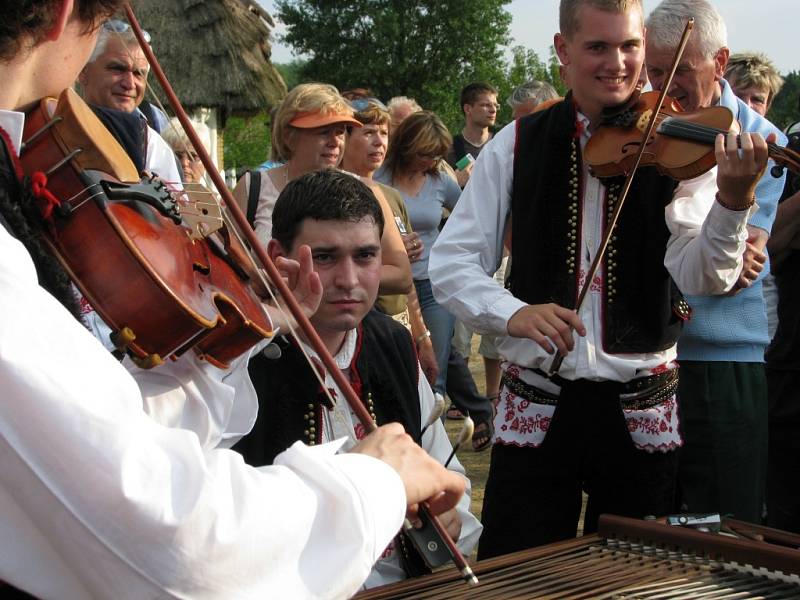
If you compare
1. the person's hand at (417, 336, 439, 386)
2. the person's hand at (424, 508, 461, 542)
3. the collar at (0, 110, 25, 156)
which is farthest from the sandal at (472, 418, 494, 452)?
the collar at (0, 110, 25, 156)

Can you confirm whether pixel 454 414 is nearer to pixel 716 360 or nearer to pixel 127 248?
pixel 716 360

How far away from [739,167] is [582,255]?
463 millimetres

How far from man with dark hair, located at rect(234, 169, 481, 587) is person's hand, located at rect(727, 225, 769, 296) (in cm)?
95

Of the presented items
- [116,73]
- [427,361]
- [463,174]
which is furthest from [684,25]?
[463,174]

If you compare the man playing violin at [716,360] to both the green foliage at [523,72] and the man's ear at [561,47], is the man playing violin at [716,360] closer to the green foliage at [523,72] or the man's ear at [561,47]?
the man's ear at [561,47]

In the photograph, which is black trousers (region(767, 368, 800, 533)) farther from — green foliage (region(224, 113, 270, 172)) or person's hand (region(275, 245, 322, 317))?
green foliage (region(224, 113, 270, 172))

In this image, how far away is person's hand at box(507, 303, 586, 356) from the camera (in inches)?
95.9

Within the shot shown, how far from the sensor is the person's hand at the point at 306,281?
210 centimetres

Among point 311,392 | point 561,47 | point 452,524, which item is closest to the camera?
point 452,524

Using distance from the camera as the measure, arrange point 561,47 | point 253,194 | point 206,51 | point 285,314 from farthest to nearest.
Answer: point 206,51 → point 253,194 → point 561,47 → point 285,314

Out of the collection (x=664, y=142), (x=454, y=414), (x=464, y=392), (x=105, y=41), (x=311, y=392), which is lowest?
(x=454, y=414)

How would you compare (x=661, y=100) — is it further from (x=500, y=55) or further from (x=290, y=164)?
(x=500, y=55)

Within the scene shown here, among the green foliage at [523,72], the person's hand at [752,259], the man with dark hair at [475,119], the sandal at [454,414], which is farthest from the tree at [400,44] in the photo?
the person's hand at [752,259]

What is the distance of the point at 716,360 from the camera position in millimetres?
3109
